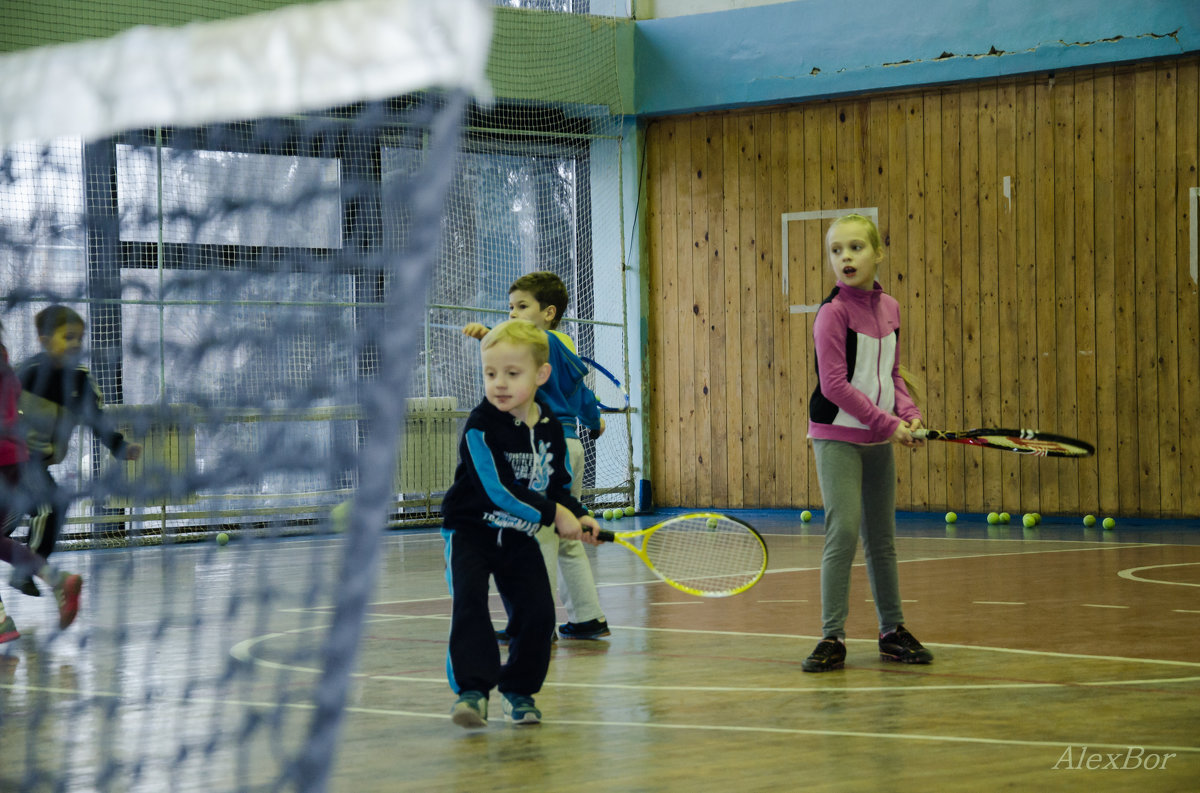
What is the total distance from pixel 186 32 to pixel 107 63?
0.22m

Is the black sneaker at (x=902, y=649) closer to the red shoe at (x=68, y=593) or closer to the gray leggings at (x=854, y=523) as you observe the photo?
the gray leggings at (x=854, y=523)

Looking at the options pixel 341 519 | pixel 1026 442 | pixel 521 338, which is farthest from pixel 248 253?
pixel 1026 442

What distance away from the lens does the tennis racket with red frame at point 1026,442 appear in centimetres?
463

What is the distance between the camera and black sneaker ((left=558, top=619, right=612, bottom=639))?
514 cm

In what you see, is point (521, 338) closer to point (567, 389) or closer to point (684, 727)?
point (684, 727)

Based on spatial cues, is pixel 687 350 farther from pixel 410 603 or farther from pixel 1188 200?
pixel 410 603

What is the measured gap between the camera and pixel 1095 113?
1026cm

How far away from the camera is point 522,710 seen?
366 cm

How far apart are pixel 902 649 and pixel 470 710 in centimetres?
157

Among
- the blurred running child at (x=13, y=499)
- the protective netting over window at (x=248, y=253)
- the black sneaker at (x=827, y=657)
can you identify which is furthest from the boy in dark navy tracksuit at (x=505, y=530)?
the blurred running child at (x=13, y=499)


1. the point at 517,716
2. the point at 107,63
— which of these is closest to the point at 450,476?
the point at 517,716

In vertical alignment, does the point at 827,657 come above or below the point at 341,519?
below

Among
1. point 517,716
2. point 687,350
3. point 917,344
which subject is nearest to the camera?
point 517,716

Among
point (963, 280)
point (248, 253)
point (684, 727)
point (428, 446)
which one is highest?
point (963, 280)
